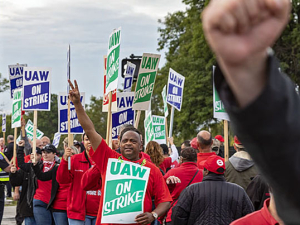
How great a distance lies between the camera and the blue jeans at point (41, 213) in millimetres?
9906

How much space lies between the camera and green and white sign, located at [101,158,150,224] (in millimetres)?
5250

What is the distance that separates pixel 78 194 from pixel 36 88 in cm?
411

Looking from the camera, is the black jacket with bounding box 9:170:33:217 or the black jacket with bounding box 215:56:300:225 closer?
the black jacket with bounding box 215:56:300:225

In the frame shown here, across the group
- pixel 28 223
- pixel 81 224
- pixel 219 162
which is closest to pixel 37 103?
pixel 28 223

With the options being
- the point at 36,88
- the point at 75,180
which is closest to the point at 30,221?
the point at 36,88

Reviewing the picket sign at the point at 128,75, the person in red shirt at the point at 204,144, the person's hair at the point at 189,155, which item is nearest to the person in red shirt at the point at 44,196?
the person in red shirt at the point at 204,144

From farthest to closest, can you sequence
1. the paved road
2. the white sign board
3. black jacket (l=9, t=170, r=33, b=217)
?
the paved road < the white sign board < black jacket (l=9, t=170, r=33, b=217)

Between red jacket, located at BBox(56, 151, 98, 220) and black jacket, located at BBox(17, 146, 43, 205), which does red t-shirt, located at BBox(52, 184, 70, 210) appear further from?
black jacket, located at BBox(17, 146, 43, 205)

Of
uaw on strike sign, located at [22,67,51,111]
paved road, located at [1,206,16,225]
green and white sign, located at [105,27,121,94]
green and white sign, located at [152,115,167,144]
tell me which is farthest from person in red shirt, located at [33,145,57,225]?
paved road, located at [1,206,16,225]

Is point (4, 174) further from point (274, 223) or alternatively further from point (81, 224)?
point (274, 223)

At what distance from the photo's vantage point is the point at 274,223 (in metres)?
2.93

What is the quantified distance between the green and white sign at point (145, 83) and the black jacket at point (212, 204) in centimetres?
423

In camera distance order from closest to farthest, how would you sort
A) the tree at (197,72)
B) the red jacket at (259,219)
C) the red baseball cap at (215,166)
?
the red jacket at (259,219) < the red baseball cap at (215,166) < the tree at (197,72)

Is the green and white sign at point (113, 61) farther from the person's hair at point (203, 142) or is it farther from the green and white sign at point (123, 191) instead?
the green and white sign at point (123, 191)
